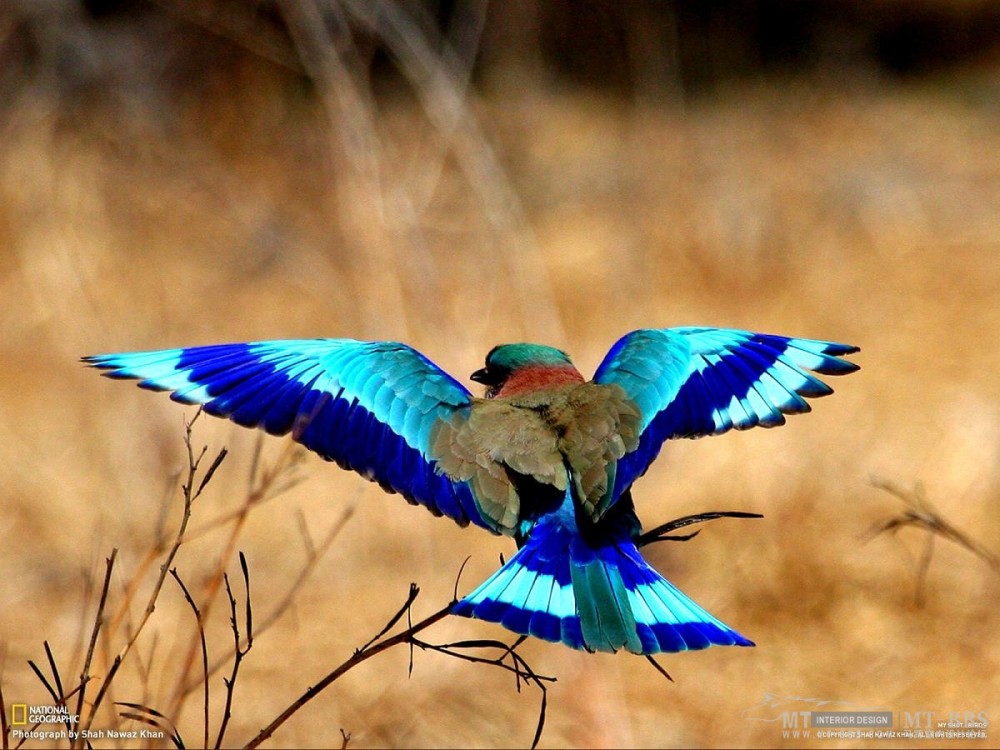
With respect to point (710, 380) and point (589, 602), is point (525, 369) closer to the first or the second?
point (710, 380)

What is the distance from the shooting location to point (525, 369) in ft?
10.8

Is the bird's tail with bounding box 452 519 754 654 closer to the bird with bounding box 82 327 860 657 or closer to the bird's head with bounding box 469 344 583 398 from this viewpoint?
the bird with bounding box 82 327 860 657

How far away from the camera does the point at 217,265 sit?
35.1 ft

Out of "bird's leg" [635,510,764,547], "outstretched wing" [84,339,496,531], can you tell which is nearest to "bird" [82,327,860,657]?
"outstretched wing" [84,339,496,531]

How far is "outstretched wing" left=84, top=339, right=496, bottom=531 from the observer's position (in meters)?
2.80

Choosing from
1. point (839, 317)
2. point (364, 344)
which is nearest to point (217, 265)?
point (839, 317)

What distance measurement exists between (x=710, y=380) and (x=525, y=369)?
49 cm

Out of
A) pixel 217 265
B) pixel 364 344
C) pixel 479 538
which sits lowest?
pixel 364 344

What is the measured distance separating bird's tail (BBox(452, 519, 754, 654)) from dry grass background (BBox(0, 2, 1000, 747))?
2.59m

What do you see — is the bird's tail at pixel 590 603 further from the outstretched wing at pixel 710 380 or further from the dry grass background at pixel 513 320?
the dry grass background at pixel 513 320

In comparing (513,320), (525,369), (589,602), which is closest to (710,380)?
(525,369)

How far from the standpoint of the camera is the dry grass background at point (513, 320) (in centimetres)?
622

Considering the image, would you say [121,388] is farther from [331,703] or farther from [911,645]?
[911,645]

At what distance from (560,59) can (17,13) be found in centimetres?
462
